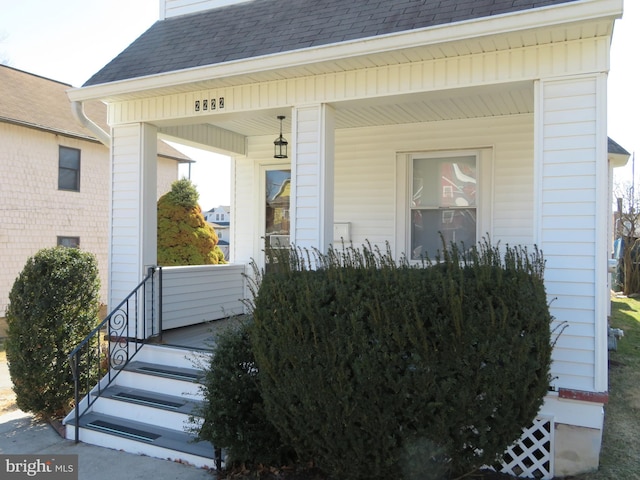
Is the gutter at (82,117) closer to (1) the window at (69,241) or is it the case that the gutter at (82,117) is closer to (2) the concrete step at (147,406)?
(2) the concrete step at (147,406)

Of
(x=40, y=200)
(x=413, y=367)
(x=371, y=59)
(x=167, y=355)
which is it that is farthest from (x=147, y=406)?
(x=40, y=200)

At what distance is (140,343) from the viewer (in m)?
5.97

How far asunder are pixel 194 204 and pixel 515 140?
200 inches

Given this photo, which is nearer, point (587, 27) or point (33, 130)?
point (587, 27)

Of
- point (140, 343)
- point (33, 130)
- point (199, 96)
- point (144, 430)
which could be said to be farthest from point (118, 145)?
point (33, 130)

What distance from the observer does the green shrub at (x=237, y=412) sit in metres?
3.88

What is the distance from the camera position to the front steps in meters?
4.58

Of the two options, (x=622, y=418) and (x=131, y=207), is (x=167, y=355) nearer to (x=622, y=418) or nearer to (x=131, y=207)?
A: (x=131, y=207)

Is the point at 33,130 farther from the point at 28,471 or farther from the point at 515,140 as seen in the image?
the point at 515,140

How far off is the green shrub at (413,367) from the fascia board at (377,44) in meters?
Result: 1.86

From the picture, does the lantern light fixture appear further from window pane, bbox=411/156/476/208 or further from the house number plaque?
window pane, bbox=411/156/476/208

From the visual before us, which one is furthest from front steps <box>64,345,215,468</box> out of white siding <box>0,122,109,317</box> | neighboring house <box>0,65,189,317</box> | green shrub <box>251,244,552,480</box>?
white siding <box>0,122,109,317</box>

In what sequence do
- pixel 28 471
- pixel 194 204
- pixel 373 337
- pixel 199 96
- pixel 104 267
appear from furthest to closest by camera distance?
pixel 104 267 → pixel 194 204 → pixel 199 96 → pixel 28 471 → pixel 373 337

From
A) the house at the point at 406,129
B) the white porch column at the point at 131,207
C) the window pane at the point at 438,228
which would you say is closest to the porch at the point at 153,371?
the white porch column at the point at 131,207
